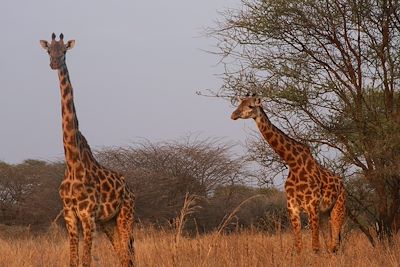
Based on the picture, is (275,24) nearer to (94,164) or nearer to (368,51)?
(368,51)

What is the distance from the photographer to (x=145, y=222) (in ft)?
67.4

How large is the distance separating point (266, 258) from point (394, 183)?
479 cm

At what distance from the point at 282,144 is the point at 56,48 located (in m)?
3.59

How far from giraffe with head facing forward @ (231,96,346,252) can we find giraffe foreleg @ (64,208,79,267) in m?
2.57

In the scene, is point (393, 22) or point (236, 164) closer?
point (393, 22)

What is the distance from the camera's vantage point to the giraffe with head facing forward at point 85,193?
7.69 metres

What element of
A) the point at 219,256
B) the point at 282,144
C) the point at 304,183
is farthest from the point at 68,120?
the point at 304,183

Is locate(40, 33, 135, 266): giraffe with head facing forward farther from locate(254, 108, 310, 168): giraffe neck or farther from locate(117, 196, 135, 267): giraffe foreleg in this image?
locate(254, 108, 310, 168): giraffe neck

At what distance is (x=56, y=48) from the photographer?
7.77m

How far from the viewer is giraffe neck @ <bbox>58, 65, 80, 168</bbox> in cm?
801

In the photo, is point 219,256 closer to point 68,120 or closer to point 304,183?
point 68,120

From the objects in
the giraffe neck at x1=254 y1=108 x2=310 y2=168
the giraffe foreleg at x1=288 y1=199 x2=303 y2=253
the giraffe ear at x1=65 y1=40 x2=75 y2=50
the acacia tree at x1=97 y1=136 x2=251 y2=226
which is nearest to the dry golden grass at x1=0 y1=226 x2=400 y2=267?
the giraffe foreleg at x1=288 y1=199 x2=303 y2=253

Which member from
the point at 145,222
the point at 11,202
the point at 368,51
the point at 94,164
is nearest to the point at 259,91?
the point at 368,51

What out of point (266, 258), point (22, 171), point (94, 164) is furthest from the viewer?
point (22, 171)
